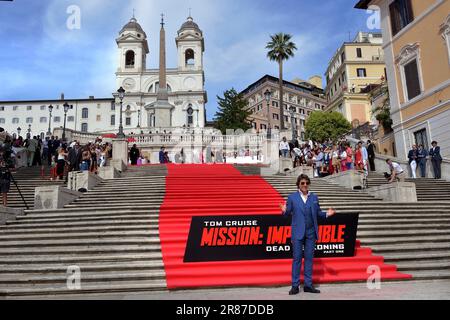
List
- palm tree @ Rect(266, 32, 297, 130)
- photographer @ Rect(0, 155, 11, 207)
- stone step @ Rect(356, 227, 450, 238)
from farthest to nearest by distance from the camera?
palm tree @ Rect(266, 32, 297, 130), photographer @ Rect(0, 155, 11, 207), stone step @ Rect(356, 227, 450, 238)

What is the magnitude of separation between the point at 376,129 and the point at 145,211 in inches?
1225

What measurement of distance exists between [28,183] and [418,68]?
72.2 ft

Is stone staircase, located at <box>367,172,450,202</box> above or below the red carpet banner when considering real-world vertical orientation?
above

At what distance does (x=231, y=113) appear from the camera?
6594cm

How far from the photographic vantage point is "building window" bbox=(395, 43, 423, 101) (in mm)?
22438

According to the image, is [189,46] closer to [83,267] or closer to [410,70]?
[410,70]

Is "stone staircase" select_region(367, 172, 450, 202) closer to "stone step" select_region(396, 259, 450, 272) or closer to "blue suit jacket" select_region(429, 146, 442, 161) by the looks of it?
"blue suit jacket" select_region(429, 146, 442, 161)

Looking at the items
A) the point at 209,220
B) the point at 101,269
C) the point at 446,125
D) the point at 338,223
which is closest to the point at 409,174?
the point at 446,125

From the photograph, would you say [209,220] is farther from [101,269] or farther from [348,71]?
[348,71]

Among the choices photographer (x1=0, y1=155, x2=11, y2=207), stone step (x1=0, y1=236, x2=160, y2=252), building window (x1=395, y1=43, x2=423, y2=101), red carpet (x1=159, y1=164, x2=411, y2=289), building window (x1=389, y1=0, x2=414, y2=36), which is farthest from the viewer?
building window (x1=389, y1=0, x2=414, y2=36)

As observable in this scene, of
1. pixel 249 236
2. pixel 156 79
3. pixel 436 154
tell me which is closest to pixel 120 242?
pixel 249 236

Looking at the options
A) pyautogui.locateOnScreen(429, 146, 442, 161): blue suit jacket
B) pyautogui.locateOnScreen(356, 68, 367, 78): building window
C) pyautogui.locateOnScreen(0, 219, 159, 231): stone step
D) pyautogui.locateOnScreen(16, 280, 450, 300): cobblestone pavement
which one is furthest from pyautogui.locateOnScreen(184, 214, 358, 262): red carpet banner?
pyautogui.locateOnScreen(356, 68, 367, 78): building window

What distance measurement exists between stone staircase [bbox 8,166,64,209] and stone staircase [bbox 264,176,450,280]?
955 cm
